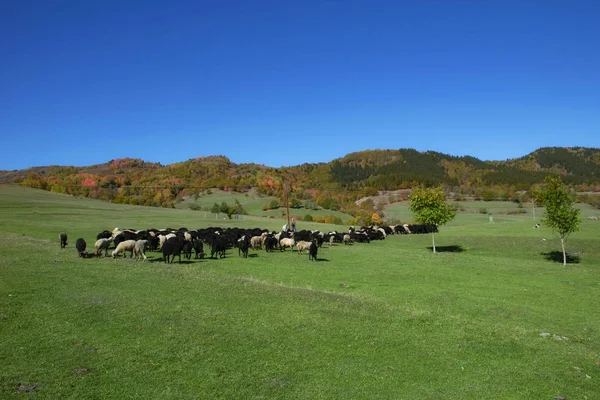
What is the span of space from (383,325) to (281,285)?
22.2ft

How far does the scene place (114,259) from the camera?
23.5m

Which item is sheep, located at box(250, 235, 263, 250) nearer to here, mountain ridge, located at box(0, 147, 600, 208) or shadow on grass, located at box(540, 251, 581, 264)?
shadow on grass, located at box(540, 251, 581, 264)

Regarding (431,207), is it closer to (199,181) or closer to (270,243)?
(270,243)

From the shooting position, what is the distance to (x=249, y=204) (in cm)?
12169

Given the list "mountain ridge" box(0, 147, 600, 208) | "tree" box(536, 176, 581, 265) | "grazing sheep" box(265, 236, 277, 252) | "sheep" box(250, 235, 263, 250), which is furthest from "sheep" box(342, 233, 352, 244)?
"mountain ridge" box(0, 147, 600, 208)

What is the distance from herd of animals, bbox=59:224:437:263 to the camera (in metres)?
25.1

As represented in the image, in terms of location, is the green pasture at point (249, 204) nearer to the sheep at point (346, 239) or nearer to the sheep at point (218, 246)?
the sheep at point (346, 239)

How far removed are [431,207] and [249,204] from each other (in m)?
83.0

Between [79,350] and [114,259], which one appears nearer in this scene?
[79,350]

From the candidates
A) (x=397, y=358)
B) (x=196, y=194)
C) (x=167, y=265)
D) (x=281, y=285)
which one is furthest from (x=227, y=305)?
(x=196, y=194)

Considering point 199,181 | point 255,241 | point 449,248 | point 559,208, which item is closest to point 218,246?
point 255,241

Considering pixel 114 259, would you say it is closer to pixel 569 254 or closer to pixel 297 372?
pixel 297 372

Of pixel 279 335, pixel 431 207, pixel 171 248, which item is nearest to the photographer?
pixel 279 335

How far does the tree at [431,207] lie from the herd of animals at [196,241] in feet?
24.8
